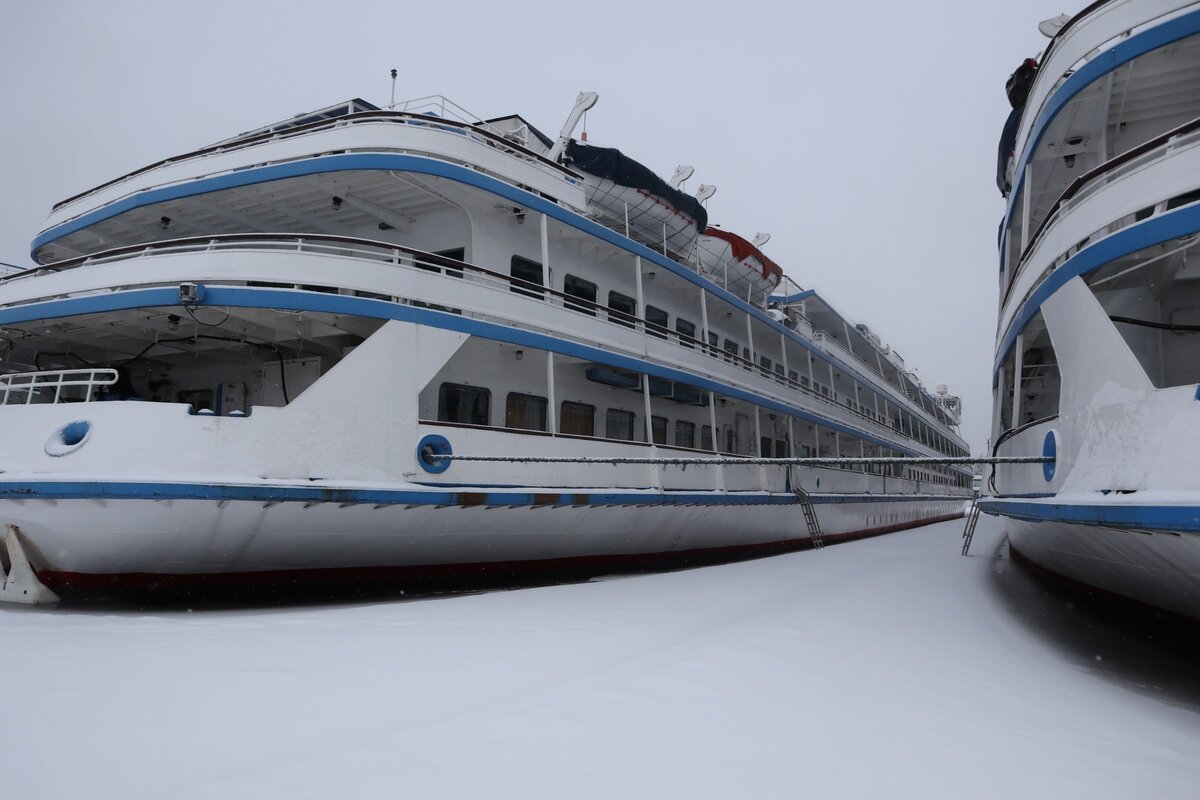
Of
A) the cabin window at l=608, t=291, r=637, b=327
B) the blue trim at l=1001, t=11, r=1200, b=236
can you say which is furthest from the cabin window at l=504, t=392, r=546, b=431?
the blue trim at l=1001, t=11, r=1200, b=236

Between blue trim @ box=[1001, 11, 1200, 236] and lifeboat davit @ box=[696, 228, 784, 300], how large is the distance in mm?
8194

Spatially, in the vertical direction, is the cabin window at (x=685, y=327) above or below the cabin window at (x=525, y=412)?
above

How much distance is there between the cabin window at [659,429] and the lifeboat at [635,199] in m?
3.79

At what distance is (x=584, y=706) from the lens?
3.44 meters

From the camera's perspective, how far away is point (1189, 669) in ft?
18.0

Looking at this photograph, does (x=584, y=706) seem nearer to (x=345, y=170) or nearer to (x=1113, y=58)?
(x=345, y=170)

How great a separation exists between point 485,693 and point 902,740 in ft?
6.83

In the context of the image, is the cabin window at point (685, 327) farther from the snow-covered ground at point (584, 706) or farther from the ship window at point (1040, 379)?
the snow-covered ground at point (584, 706)

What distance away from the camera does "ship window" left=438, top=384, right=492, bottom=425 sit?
9.77m

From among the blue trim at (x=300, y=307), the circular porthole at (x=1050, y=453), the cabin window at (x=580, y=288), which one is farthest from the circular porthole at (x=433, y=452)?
the circular porthole at (x=1050, y=453)

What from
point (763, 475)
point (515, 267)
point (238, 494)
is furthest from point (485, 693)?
point (763, 475)

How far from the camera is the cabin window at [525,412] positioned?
35.2 feet

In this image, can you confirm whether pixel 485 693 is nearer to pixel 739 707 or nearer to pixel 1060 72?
pixel 739 707

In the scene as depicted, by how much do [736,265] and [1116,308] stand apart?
1022 centimetres
